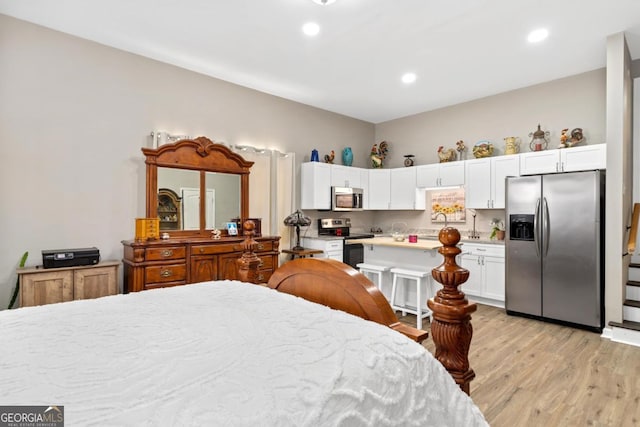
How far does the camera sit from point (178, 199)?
418 cm

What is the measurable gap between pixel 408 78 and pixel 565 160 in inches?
89.7

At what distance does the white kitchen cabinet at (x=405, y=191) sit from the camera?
5.95m

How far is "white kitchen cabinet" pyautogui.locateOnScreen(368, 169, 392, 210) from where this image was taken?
20.6ft

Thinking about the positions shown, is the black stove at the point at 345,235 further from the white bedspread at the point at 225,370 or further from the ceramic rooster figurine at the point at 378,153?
the white bedspread at the point at 225,370

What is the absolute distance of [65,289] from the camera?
3.08m

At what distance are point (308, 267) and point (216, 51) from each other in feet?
10.5

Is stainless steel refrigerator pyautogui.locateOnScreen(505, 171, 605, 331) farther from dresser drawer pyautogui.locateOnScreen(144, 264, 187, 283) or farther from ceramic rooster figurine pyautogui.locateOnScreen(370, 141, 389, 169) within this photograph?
dresser drawer pyautogui.locateOnScreen(144, 264, 187, 283)

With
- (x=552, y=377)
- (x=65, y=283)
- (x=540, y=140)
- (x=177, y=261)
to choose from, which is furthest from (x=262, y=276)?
(x=540, y=140)

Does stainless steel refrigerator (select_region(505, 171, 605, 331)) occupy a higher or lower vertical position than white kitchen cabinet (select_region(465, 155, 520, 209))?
lower

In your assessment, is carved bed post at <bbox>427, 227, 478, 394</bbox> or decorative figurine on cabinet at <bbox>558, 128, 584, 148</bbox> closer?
carved bed post at <bbox>427, 227, 478, 394</bbox>

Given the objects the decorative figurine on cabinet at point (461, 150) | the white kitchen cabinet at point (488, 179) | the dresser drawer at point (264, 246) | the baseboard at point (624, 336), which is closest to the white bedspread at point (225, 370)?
the dresser drawer at point (264, 246)

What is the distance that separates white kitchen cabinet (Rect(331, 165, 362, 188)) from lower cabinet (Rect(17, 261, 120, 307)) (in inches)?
137

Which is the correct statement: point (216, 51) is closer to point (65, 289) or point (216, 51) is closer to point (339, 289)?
point (65, 289)

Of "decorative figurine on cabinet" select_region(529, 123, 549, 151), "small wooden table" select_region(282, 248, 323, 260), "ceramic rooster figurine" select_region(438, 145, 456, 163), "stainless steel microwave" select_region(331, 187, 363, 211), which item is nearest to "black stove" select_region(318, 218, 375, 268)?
"stainless steel microwave" select_region(331, 187, 363, 211)
